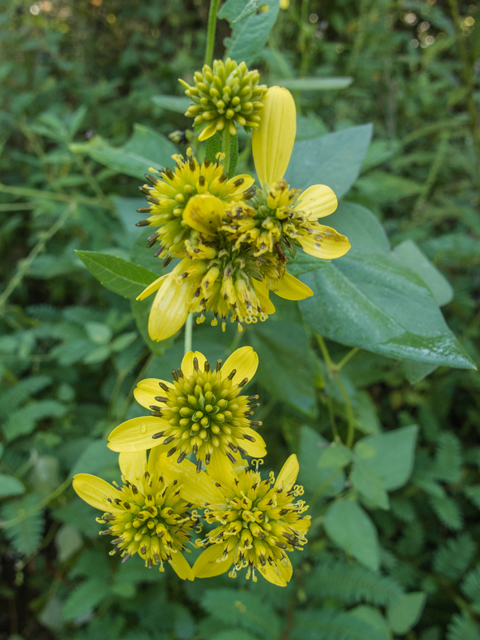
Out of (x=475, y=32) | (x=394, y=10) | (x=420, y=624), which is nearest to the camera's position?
(x=475, y=32)

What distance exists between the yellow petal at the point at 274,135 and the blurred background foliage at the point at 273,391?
292mm

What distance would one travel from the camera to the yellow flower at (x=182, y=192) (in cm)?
51

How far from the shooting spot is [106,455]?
0.90 m

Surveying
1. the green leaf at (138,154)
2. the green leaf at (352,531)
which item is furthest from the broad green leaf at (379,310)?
the green leaf at (352,531)

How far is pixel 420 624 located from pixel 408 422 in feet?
2.29

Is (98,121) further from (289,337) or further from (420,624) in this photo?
(420,624)

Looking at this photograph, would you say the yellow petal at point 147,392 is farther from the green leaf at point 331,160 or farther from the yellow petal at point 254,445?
the green leaf at point 331,160

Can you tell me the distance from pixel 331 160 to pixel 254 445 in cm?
56

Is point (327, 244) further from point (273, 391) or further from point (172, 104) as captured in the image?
point (172, 104)

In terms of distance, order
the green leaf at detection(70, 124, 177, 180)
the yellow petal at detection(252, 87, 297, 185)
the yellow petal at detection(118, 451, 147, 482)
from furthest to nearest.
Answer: the green leaf at detection(70, 124, 177, 180), the yellow petal at detection(118, 451, 147, 482), the yellow petal at detection(252, 87, 297, 185)

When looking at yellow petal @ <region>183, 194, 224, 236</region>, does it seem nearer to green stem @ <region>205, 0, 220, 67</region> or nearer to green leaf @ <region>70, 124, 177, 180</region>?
green stem @ <region>205, 0, 220, 67</region>

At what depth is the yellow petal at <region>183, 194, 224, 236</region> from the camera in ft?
1.50

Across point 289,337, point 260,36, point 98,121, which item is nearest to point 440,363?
point 289,337

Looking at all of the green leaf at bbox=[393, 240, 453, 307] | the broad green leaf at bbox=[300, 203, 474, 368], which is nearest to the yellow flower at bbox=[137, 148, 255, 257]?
the broad green leaf at bbox=[300, 203, 474, 368]
